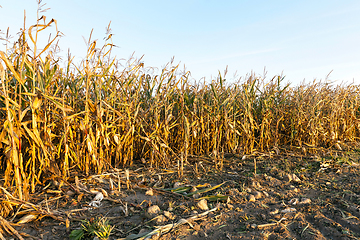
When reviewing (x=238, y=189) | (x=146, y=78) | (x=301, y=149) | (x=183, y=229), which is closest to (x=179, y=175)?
(x=238, y=189)

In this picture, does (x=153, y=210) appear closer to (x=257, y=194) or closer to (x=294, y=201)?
(x=257, y=194)

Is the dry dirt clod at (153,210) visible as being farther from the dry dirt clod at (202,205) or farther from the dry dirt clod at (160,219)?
the dry dirt clod at (202,205)

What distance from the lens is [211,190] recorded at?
216cm

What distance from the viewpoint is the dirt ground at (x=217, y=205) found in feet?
5.08

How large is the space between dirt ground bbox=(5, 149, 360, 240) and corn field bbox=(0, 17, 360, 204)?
23cm

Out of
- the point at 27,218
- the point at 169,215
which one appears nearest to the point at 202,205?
the point at 169,215

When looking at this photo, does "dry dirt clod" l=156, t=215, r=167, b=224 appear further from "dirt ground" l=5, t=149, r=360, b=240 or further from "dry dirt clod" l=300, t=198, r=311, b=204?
"dry dirt clod" l=300, t=198, r=311, b=204

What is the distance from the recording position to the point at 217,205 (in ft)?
5.96

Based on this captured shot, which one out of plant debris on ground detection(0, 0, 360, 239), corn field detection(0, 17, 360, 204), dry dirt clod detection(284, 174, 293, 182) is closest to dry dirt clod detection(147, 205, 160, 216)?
plant debris on ground detection(0, 0, 360, 239)

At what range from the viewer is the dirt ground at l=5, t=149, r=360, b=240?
1547 mm

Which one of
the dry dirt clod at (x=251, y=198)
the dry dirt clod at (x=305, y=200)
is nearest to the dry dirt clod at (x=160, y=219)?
the dry dirt clod at (x=251, y=198)

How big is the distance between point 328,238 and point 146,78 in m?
2.22

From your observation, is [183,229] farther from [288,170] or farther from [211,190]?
[288,170]

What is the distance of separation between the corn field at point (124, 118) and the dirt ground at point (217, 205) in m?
0.23
